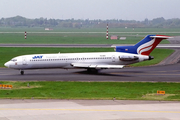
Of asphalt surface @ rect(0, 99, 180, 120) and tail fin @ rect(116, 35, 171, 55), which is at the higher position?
tail fin @ rect(116, 35, 171, 55)

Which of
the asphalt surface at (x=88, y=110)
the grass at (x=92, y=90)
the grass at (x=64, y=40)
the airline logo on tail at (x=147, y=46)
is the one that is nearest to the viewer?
the asphalt surface at (x=88, y=110)

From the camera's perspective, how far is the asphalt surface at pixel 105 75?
42906 millimetres

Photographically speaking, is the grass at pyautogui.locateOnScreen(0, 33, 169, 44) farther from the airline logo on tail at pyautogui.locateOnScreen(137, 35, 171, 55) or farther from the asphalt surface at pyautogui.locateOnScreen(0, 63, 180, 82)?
the airline logo on tail at pyautogui.locateOnScreen(137, 35, 171, 55)

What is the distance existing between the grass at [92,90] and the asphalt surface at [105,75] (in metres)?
3.24

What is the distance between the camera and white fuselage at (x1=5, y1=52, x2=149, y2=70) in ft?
155

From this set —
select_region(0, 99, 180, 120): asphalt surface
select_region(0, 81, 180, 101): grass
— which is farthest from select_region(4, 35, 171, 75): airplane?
select_region(0, 99, 180, 120): asphalt surface

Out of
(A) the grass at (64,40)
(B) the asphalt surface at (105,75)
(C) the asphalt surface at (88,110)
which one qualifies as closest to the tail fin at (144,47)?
(B) the asphalt surface at (105,75)

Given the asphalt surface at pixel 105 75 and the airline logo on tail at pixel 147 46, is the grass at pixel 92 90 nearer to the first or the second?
the asphalt surface at pixel 105 75

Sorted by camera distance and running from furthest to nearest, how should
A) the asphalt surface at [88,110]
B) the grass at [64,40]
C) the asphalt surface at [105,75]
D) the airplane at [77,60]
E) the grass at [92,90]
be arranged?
the grass at [64,40]
the airplane at [77,60]
the asphalt surface at [105,75]
the grass at [92,90]
the asphalt surface at [88,110]

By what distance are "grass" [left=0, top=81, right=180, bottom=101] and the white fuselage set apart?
23.5ft

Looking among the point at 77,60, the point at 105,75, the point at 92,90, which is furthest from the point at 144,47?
the point at 92,90

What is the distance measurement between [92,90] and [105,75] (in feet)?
38.3

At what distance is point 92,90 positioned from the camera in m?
34.8

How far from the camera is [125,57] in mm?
47312
